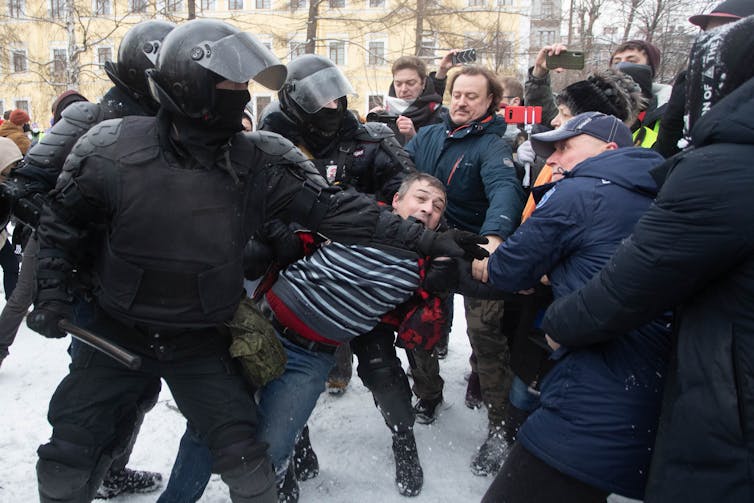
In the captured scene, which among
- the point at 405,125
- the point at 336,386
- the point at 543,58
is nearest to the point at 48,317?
the point at 336,386

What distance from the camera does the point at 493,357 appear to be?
3205mm

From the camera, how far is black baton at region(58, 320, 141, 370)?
1.94 meters

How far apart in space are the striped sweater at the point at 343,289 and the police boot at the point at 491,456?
1.04 m

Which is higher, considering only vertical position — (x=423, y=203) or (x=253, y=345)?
(x=423, y=203)

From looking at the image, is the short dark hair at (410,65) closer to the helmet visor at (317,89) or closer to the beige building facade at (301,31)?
the helmet visor at (317,89)

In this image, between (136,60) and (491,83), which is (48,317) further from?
(491,83)

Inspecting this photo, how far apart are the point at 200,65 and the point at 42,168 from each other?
90cm

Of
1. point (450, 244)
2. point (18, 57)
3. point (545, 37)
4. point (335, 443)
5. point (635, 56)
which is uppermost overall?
point (545, 37)

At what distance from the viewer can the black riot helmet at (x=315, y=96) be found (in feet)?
10.0

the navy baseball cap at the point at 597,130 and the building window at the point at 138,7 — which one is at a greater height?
the building window at the point at 138,7

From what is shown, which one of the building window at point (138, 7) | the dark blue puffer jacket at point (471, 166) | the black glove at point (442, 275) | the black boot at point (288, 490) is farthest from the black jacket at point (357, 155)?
the building window at point (138, 7)

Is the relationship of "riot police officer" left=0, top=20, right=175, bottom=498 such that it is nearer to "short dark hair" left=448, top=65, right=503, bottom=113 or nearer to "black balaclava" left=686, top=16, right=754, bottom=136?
"short dark hair" left=448, top=65, right=503, bottom=113

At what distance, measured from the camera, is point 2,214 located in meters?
2.68

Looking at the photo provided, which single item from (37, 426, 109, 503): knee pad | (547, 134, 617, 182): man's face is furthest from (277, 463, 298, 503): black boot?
(547, 134, 617, 182): man's face
